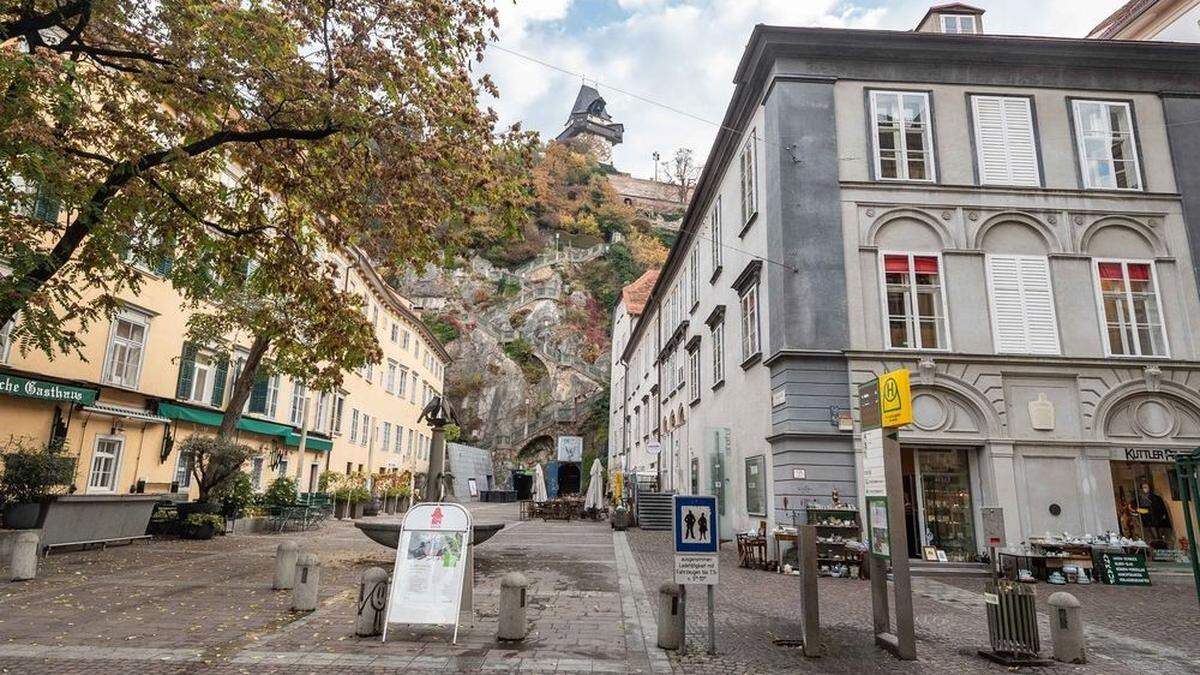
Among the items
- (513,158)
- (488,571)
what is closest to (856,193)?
(513,158)

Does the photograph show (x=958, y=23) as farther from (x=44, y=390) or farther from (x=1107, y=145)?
(x=44, y=390)

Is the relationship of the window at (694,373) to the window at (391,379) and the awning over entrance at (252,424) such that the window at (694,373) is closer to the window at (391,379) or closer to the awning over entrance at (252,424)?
the awning over entrance at (252,424)

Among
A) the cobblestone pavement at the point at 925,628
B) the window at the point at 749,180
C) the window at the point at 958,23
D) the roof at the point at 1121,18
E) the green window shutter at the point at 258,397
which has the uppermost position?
the roof at the point at 1121,18

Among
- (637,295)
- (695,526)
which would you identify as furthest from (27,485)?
(637,295)

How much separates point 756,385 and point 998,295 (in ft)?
17.8

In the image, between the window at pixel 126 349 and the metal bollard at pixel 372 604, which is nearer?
the metal bollard at pixel 372 604

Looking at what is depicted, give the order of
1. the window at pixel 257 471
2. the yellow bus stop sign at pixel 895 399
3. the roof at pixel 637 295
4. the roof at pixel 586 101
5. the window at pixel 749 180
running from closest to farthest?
the yellow bus stop sign at pixel 895 399, the window at pixel 749 180, the window at pixel 257 471, the roof at pixel 637 295, the roof at pixel 586 101

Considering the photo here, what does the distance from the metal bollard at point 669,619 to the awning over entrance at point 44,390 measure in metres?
14.4

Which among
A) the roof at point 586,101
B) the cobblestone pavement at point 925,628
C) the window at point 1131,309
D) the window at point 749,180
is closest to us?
the cobblestone pavement at point 925,628

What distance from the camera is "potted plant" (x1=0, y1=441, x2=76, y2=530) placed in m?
12.0

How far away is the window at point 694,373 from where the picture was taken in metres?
23.5

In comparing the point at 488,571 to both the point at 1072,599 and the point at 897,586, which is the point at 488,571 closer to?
the point at 897,586

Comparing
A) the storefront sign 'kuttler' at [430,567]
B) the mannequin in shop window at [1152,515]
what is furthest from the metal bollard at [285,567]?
the mannequin in shop window at [1152,515]

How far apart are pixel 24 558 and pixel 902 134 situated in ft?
58.3
